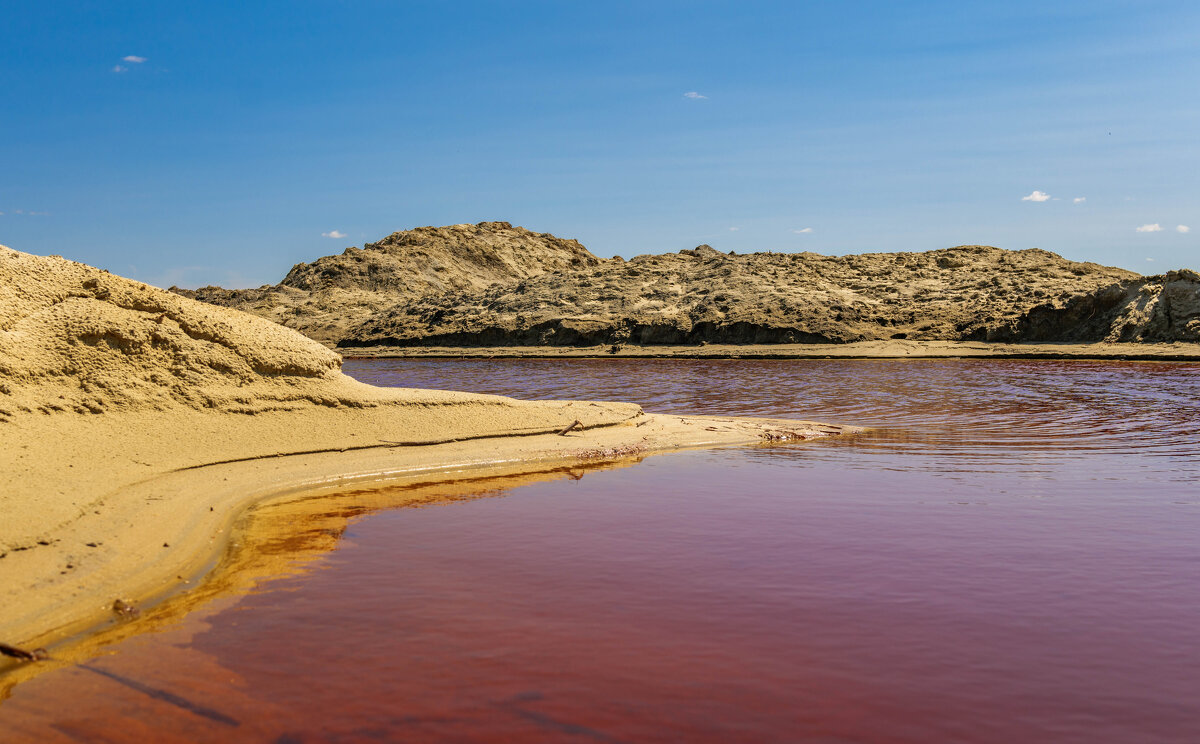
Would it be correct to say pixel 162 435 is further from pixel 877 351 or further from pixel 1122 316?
pixel 1122 316

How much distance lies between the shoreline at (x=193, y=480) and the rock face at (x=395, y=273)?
131 ft

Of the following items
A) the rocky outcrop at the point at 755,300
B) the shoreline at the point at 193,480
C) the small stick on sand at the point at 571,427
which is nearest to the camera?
the shoreline at the point at 193,480

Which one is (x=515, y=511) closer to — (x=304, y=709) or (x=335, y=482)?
(x=335, y=482)

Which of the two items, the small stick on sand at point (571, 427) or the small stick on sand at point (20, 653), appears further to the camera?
the small stick on sand at point (571, 427)

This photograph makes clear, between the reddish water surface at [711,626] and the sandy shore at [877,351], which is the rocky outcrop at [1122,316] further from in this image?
the reddish water surface at [711,626]

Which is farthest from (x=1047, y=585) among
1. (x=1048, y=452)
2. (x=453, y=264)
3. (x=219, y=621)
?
(x=453, y=264)

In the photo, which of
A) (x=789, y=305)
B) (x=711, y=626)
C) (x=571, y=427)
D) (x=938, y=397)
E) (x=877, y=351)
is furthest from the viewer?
(x=789, y=305)

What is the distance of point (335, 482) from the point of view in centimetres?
754

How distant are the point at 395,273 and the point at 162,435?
54.6 m

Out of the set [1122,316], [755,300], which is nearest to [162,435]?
[1122,316]

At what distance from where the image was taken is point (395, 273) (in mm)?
60312

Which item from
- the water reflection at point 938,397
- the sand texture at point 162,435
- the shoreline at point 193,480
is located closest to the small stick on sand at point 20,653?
the shoreline at point 193,480

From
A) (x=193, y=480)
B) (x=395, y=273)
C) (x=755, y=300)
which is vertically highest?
(x=395, y=273)

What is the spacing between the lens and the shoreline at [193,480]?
4.42 m
